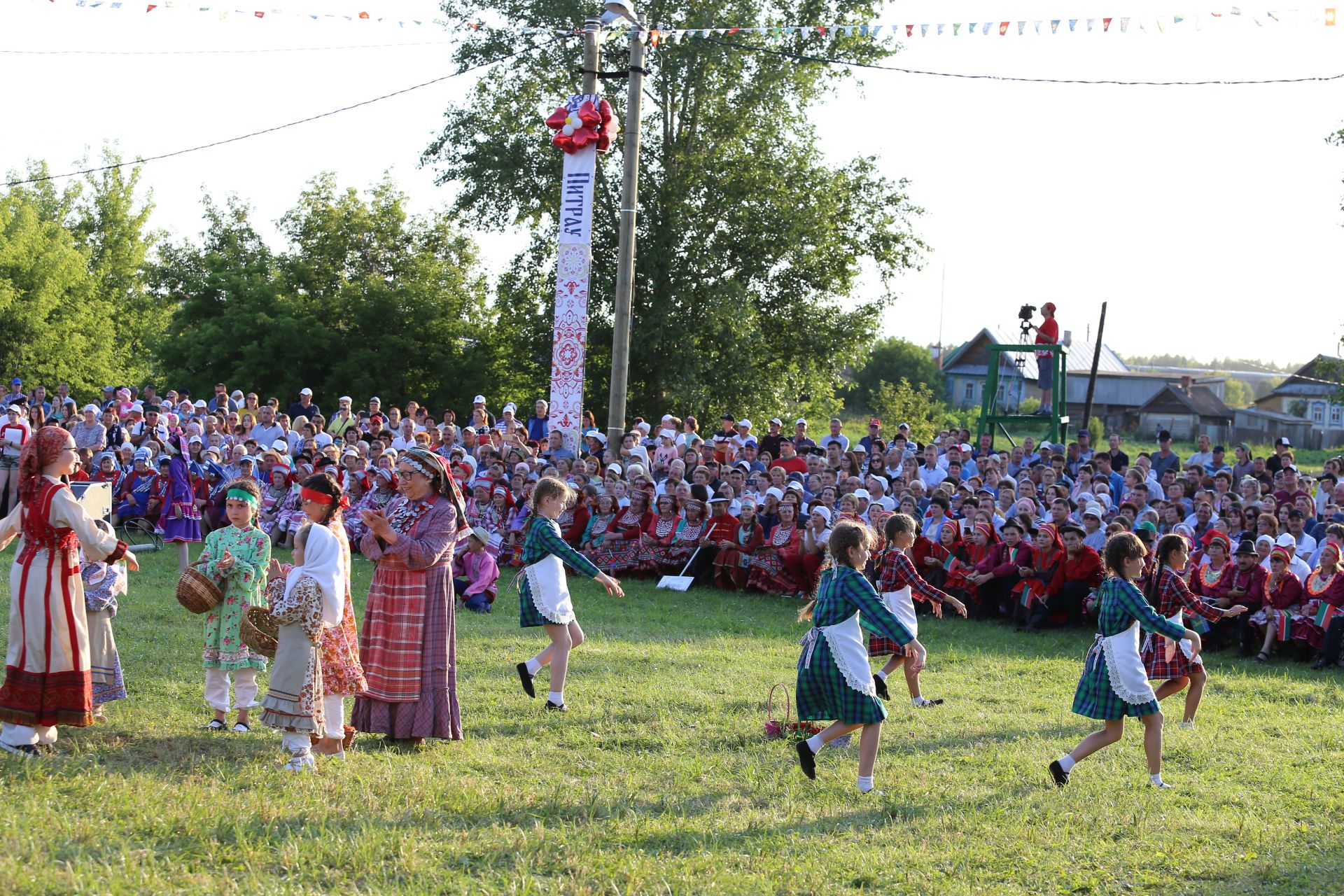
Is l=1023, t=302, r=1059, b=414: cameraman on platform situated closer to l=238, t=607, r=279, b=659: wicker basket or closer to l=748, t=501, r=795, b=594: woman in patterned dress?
l=748, t=501, r=795, b=594: woman in patterned dress

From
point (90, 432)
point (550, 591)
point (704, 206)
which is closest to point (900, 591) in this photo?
point (550, 591)

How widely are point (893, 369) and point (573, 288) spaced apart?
174 ft

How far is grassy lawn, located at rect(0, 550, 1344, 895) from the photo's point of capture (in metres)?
4.99

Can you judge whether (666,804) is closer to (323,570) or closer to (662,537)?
(323,570)

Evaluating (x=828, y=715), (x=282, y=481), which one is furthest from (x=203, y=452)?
(x=828, y=715)

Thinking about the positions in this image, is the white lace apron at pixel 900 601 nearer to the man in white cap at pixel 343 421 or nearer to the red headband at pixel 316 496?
the red headband at pixel 316 496

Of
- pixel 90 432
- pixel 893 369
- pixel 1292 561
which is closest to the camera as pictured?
pixel 1292 561

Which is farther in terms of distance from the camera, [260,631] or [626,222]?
[626,222]

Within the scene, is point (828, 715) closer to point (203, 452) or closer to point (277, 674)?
point (277, 674)

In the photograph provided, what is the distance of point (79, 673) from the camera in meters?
6.25

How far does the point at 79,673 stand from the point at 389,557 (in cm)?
159

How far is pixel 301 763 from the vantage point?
20.1 ft

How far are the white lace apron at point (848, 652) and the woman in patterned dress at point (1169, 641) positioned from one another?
221 cm

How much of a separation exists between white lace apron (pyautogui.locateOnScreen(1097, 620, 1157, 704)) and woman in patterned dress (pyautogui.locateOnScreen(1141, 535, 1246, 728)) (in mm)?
885
